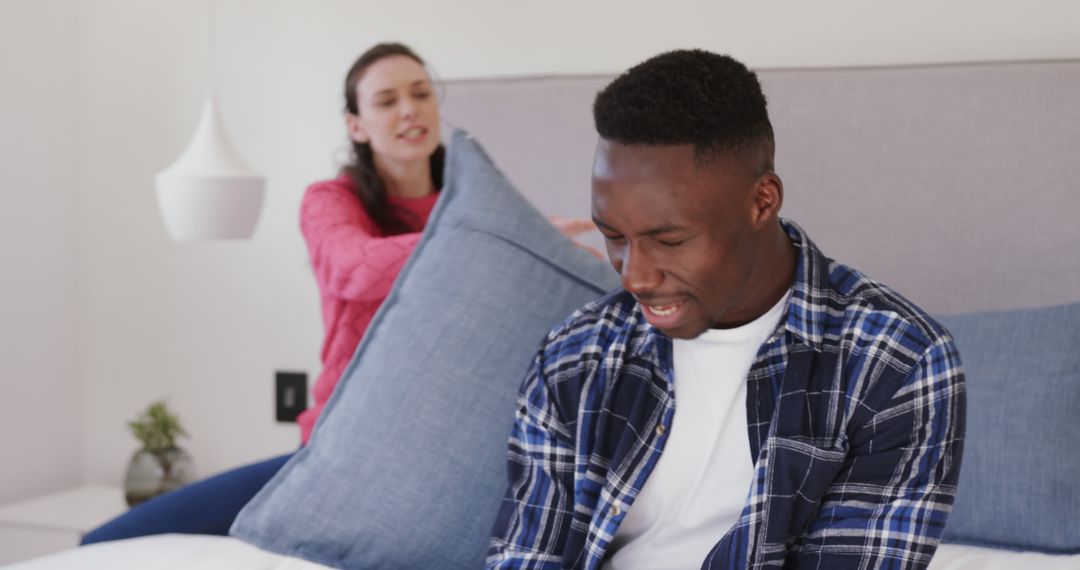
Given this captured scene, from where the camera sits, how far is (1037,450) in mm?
1406

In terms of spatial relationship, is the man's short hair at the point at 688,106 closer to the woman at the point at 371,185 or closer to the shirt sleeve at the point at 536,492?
the shirt sleeve at the point at 536,492

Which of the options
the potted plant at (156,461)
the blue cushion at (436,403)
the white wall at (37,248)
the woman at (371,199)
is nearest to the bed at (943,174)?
the blue cushion at (436,403)

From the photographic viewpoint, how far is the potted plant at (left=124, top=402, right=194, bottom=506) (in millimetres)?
2381

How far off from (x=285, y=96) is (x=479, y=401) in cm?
130

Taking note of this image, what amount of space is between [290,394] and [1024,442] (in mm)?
1587

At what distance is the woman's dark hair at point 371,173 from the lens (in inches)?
80.2

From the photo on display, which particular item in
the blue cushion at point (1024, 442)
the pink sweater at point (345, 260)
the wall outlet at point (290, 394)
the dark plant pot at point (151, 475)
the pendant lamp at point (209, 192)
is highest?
the pendant lamp at point (209, 192)

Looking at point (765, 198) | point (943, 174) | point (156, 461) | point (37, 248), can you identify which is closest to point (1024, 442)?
point (943, 174)

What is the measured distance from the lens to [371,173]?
208cm

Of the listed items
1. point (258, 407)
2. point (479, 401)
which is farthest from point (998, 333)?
point (258, 407)

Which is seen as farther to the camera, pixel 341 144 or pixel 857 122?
pixel 341 144

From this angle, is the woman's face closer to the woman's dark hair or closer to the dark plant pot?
the woman's dark hair

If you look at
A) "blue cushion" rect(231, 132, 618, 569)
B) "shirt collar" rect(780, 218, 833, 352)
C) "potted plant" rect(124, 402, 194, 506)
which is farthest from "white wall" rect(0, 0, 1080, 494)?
"shirt collar" rect(780, 218, 833, 352)

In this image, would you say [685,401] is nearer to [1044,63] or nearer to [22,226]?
[1044,63]
